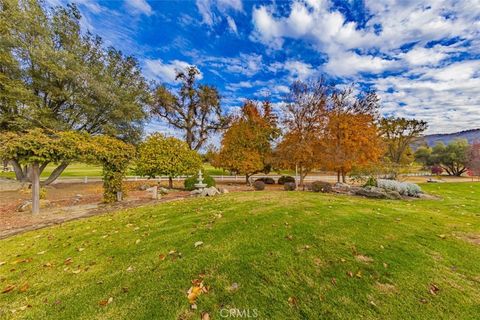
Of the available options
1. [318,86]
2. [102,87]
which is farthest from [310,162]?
[102,87]

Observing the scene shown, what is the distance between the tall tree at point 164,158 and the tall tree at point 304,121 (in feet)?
24.0

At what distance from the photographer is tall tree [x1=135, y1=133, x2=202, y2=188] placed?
14.0 meters

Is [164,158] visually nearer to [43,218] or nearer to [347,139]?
[43,218]

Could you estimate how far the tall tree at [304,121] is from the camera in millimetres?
→ 15250

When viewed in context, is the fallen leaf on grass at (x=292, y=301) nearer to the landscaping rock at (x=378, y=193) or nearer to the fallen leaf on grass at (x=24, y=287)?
the fallen leaf on grass at (x=24, y=287)

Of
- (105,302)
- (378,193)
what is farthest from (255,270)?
(378,193)

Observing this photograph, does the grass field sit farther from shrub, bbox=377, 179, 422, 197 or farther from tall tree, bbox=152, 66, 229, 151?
shrub, bbox=377, 179, 422, 197

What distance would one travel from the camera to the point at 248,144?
18859 millimetres

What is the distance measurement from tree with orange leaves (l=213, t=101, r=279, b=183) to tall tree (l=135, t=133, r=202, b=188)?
396cm

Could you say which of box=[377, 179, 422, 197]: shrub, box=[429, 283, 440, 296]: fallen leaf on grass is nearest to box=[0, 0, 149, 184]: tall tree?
box=[429, 283, 440, 296]: fallen leaf on grass

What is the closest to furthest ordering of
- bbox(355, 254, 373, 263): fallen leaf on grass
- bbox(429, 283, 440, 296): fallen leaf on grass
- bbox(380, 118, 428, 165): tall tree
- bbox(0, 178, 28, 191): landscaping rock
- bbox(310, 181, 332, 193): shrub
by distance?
1. bbox(429, 283, 440, 296): fallen leaf on grass
2. bbox(355, 254, 373, 263): fallen leaf on grass
3. bbox(310, 181, 332, 193): shrub
4. bbox(0, 178, 28, 191): landscaping rock
5. bbox(380, 118, 428, 165): tall tree

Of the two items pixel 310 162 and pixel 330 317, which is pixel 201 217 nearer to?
pixel 330 317

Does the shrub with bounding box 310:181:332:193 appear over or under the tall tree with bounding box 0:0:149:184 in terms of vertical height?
under

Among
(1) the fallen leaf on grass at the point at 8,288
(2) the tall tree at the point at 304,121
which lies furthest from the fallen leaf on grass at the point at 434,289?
(2) the tall tree at the point at 304,121
